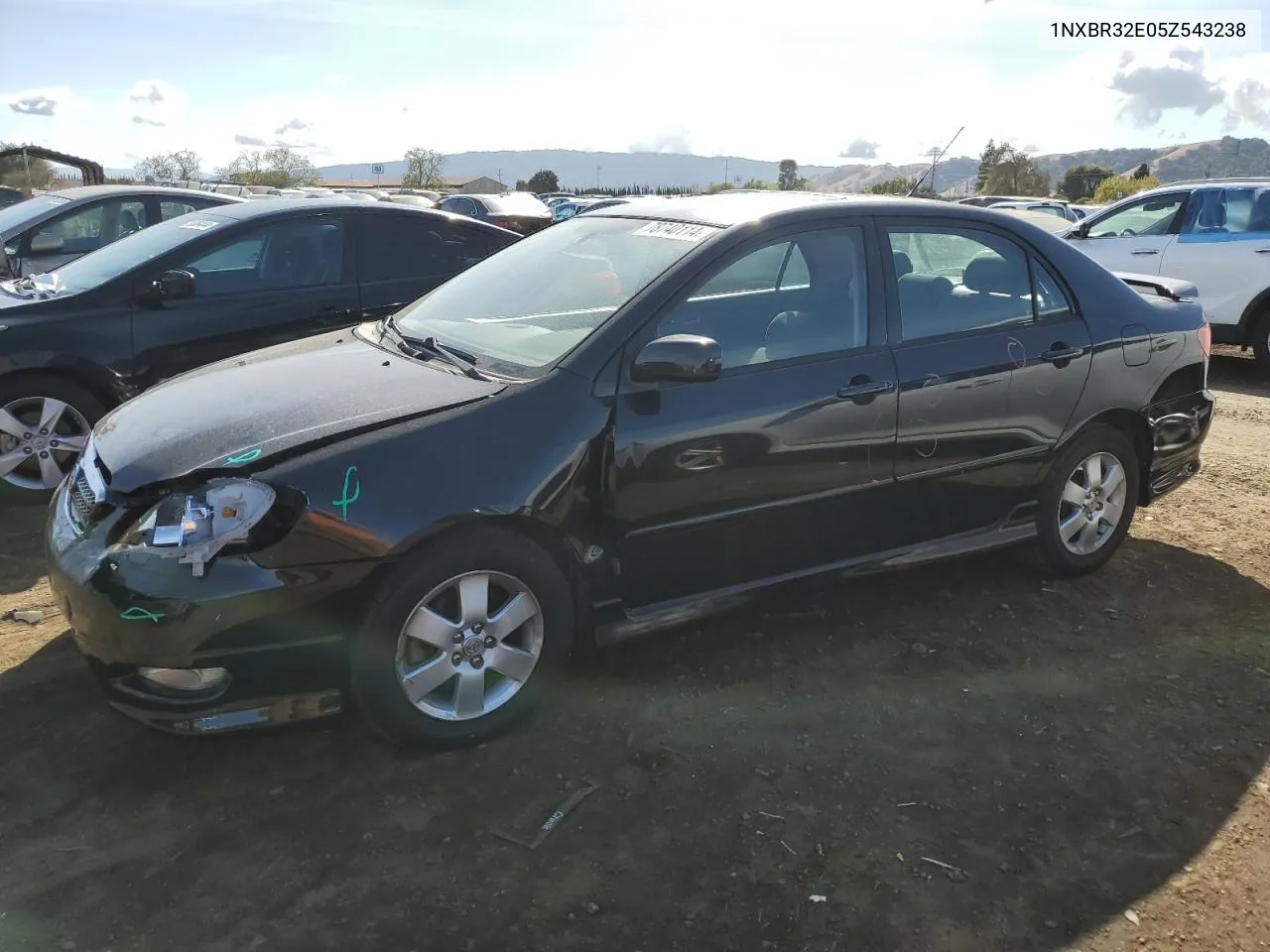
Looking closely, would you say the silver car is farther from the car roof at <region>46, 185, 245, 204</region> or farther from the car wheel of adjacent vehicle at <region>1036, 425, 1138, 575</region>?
the car wheel of adjacent vehicle at <region>1036, 425, 1138, 575</region>

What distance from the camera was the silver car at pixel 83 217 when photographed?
7797 millimetres

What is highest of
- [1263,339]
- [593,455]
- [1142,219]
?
[1142,219]

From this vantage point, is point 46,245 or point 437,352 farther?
point 46,245

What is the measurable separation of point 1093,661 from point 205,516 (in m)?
3.16

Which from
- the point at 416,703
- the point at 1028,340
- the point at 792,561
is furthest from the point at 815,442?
the point at 416,703

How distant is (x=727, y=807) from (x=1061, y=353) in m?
2.46

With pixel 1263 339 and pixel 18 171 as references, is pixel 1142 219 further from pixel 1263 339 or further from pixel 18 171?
pixel 18 171

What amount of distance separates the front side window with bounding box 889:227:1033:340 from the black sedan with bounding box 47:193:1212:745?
0.01 meters

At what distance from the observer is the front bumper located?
2.72 meters

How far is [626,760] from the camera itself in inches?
123

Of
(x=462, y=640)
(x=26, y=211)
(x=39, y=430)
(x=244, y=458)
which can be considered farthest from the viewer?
(x=26, y=211)

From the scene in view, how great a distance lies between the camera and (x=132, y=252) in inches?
225

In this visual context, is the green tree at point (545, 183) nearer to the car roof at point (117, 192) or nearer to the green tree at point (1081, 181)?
the green tree at point (1081, 181)

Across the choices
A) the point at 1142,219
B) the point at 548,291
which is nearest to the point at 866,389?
the point at 548,291
